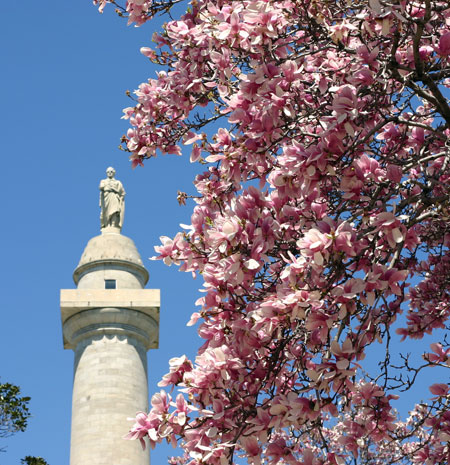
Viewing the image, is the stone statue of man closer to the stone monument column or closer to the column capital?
the stone monument column

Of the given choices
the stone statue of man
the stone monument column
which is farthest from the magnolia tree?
the stone statue of man

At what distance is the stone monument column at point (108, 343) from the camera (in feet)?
67.6

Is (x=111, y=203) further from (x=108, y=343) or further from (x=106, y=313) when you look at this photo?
(x=108, y=343)

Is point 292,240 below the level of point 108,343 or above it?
below

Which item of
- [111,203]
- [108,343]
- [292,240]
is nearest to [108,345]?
[108,343]

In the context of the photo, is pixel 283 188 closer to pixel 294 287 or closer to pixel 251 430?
pixel 294 287

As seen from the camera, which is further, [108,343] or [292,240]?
[108,343]

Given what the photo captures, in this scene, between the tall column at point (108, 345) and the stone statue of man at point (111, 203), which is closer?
the tall column at point (108, 345)

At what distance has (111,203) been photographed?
84.6 feet

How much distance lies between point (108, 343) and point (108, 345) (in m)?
0.07

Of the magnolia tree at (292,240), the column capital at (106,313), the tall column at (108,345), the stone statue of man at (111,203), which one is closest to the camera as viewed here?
the magnolia tree at (292,240)

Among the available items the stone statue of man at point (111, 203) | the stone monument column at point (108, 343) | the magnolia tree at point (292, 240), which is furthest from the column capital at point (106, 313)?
the magnolia tree at point (292, 240)

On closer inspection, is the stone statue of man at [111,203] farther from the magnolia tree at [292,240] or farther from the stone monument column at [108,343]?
the magnolia tree at [292,240]

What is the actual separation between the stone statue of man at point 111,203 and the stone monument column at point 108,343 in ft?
2.21
